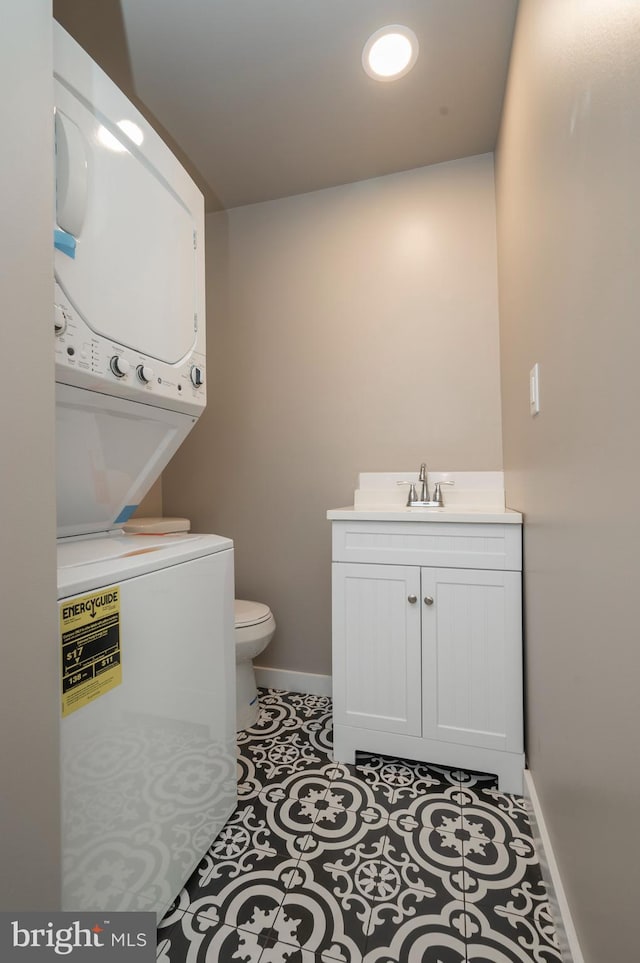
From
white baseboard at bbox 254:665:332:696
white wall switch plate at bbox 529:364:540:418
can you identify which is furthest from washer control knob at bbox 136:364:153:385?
white baseboard at bbox 254:665:332:696

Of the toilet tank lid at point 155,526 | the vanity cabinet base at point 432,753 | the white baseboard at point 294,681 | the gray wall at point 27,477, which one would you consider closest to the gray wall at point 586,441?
the vanity cabinet base at point 432,753

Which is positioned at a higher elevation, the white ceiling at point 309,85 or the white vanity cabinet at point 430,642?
the white ceiling at point 309,85

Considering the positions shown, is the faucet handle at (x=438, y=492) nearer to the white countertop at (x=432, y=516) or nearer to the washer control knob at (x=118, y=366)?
the white countertop at (x=432, y=516)

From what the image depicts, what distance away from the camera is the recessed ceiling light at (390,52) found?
147 centimetres

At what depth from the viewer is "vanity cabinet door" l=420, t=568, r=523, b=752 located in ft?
4.87

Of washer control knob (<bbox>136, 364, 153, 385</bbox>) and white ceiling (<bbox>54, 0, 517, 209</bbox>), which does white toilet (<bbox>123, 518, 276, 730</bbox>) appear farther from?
white ceiling (<bbox>54, 0, 517, 209</bbox>)

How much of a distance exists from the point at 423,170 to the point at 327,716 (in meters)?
2.51

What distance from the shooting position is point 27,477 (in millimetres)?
662

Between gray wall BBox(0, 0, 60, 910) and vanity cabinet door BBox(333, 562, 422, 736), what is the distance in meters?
1.07

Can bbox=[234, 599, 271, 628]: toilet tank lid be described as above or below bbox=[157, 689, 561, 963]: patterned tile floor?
above

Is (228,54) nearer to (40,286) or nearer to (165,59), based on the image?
(165,59)

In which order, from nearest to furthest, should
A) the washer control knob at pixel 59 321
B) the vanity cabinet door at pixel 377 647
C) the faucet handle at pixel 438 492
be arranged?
1. the washer control knob at pixel 59 321
2. the vanity cabinet door at pixel 377 647
3. the faucet handle at pixel 438 492

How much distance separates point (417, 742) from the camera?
1.59m

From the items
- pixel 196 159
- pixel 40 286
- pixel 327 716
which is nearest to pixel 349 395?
pixel 196 159
